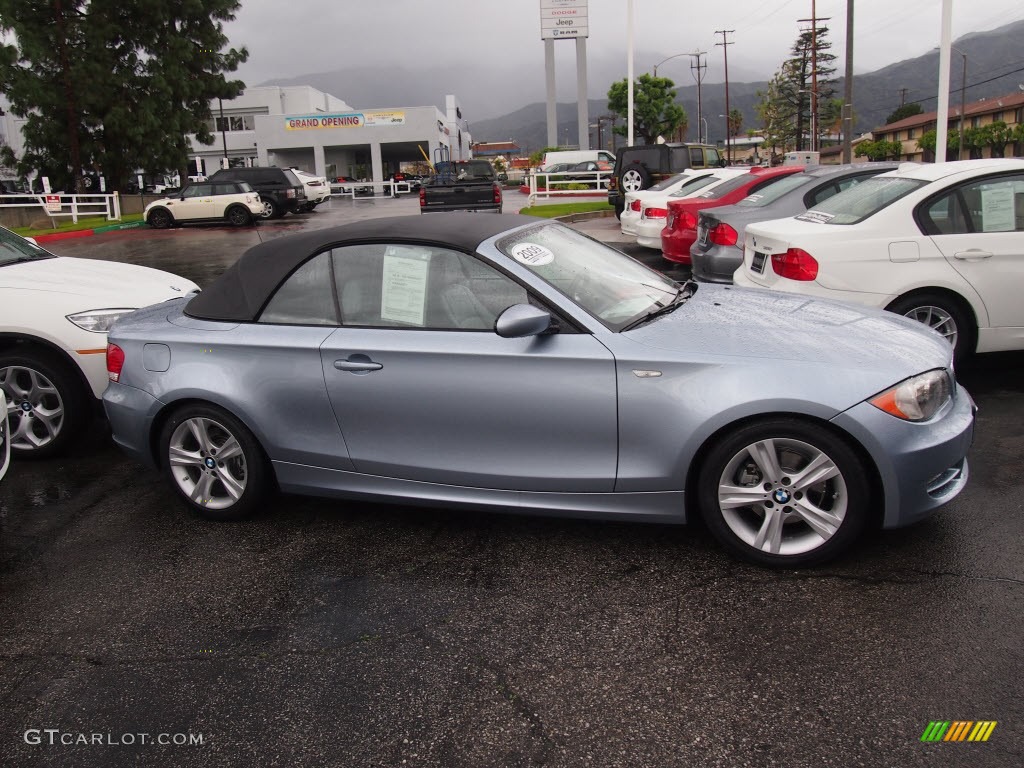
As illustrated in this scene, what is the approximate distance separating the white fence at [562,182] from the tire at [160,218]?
452 inches

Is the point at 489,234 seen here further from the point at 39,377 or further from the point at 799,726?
the point at 39,377

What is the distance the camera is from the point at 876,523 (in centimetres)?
358

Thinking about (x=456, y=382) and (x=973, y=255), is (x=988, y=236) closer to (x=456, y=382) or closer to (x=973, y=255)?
(x=973, y=255)

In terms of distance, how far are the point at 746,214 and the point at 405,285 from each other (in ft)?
17.3

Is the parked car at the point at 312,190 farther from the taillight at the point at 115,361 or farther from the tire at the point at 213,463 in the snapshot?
the tire at the point at 213,463

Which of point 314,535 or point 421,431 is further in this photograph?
point 314,535

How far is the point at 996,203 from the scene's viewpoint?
19.9ft

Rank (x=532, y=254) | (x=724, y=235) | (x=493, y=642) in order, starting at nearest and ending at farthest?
(x=493, y=642)
(x=532, y=254)
(x=724, y=235)

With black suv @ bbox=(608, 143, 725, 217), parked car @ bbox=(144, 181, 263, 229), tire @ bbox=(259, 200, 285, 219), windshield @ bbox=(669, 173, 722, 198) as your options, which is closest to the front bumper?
windshield @ bbox=(669, 173, 722, 198)

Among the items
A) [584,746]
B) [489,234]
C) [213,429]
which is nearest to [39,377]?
[213,429]

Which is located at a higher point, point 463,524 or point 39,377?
point 39,377

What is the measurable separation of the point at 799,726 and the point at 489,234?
2.53m

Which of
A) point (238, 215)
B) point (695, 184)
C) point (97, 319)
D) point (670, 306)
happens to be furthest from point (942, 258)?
point (238, 215)

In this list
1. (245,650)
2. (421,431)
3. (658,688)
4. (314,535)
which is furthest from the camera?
(314,535)
